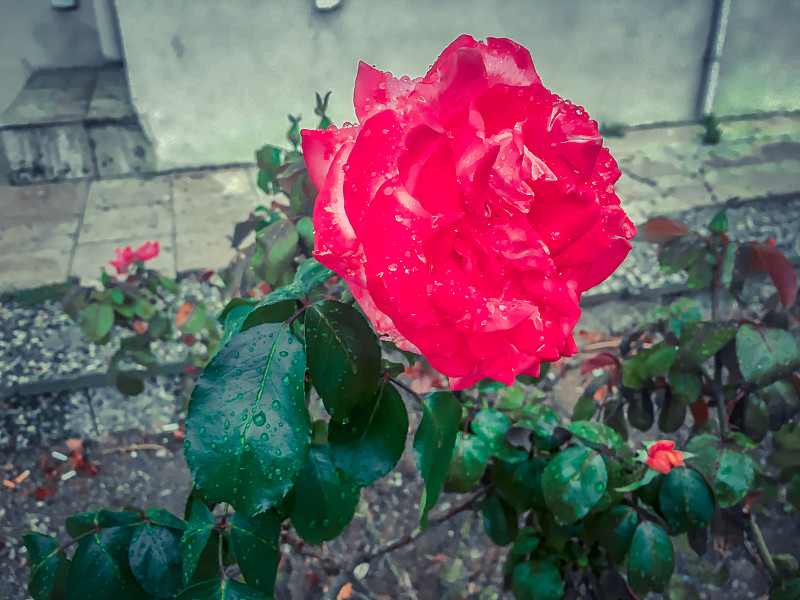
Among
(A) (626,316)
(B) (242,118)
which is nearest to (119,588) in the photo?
(A) (626,316)

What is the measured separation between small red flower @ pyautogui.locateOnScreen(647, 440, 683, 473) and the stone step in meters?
3.06

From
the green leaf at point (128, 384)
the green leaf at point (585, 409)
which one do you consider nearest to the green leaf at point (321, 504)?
the green leaf at point (585, 409)

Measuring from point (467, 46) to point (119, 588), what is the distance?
62 centimetres

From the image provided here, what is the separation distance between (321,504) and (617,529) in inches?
16.8

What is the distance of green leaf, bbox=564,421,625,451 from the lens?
0.79m

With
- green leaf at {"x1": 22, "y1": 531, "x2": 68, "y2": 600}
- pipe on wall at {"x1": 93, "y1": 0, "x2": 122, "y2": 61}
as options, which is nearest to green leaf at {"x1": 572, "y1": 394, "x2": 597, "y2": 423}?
green leaf at {"x1": 22, "y1": 531, "x2": 68, "y2": 600}

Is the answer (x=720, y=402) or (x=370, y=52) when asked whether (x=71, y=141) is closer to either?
(x=370, y=52)

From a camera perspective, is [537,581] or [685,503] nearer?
[685,503]

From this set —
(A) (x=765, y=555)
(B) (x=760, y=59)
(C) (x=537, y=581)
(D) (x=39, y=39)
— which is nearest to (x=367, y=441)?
(C) (x=537, y=581)

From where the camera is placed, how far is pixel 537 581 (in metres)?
0.93

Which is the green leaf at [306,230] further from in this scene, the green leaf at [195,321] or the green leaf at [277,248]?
the green leaf at [195,321]

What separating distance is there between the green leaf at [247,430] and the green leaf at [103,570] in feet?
0.95

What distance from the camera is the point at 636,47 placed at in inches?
139

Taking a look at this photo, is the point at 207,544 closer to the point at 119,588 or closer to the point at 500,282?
the point at 119,588
